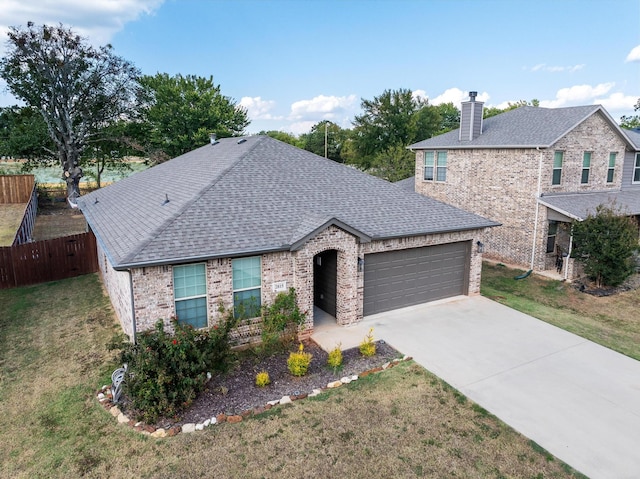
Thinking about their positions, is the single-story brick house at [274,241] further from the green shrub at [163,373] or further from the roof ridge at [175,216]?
the green shrub at [163,373]

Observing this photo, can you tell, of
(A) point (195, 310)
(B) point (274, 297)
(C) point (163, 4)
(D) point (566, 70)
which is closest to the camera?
(A) point (195, 310)

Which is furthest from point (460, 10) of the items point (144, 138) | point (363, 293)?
point (144, 138)

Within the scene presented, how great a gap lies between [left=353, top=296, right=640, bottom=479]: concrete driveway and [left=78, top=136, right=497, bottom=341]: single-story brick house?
127cm

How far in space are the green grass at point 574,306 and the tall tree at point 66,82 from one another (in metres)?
30.4

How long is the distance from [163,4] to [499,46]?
62.4ft

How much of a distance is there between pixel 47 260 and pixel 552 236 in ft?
68.9

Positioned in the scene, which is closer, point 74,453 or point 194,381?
point 74,453

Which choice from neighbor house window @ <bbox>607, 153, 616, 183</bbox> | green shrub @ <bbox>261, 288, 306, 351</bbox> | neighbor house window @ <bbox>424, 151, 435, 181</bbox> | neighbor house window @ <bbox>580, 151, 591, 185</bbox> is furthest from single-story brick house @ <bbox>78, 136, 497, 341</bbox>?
neighbor house window @ <bbox>607, 153, 616, 183</bbox>

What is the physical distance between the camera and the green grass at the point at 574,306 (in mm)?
11523

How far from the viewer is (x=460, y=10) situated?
2248cm

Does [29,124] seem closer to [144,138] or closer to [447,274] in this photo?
[144,138]

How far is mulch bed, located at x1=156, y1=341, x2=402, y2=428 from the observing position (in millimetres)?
7863

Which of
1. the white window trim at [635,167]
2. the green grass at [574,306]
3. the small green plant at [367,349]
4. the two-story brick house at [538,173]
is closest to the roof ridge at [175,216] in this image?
the small green plant at [367,349]

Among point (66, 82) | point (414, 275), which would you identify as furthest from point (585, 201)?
point (66, 82)
